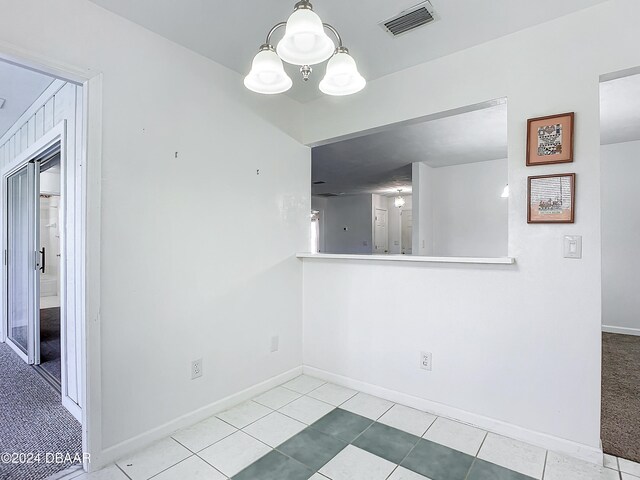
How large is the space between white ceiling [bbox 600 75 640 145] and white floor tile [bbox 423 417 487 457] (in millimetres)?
2862

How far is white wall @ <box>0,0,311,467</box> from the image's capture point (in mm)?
1846

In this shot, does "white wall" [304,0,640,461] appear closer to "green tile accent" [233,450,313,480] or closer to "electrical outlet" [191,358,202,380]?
"green tile accent" [233,450,313,480]

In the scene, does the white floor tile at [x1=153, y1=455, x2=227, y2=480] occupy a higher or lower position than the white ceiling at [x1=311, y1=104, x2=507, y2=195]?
lower

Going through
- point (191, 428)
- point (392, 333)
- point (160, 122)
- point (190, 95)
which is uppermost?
point (190, 95)

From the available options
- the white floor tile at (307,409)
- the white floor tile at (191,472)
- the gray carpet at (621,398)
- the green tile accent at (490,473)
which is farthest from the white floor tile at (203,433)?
the gray carpet at (621,398)

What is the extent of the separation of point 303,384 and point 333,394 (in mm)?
317

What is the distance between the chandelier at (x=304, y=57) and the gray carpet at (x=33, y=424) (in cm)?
226

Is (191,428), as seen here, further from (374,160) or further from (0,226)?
(374,160)

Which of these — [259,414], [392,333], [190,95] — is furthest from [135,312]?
[392,333]

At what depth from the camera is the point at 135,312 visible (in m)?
1.98

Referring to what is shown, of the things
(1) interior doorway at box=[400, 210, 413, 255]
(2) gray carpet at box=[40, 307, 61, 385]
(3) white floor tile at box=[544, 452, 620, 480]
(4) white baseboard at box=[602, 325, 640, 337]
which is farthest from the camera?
(1) interior doorway at box=[400, 210, 413, 255]

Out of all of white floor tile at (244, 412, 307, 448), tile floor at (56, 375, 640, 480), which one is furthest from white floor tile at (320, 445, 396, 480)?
white floor tile at (244, 412, 307, 448)

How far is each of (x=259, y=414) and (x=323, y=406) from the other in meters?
0.46

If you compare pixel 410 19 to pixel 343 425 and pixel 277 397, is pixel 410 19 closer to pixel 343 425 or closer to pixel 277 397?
pixel 343 425
